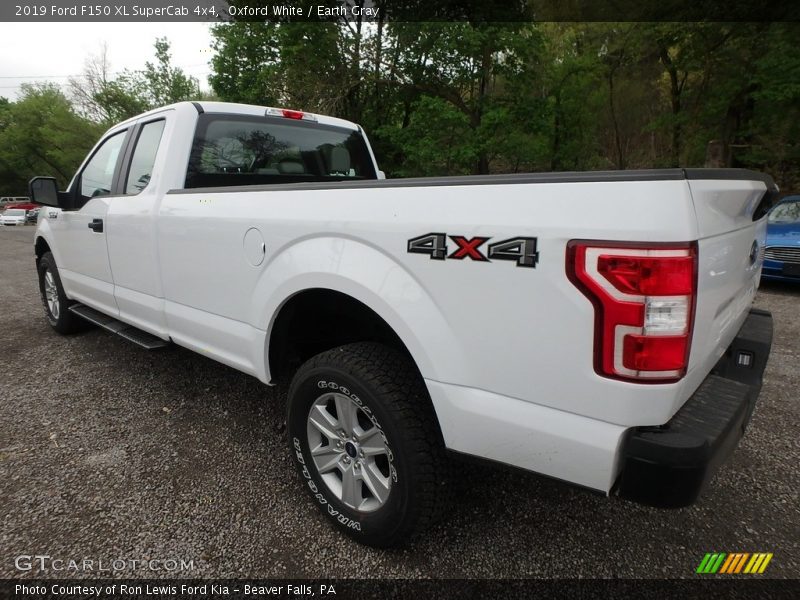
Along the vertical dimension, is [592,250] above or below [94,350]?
above

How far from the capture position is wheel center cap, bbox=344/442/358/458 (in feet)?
6.39

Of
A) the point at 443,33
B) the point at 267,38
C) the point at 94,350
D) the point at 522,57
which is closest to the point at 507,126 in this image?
the point at 522,57

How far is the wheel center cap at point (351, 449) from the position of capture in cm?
195

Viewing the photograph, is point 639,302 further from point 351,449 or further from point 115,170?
point 115,170

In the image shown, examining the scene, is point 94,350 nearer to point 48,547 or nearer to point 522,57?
point 48,547

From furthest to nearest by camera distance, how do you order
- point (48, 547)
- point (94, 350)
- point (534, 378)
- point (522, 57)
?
1. point (522, 57)
2. point (94, 350)
3. point (48, 547)
4. point (534, 378)

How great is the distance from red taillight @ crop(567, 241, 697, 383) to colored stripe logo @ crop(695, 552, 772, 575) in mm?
1150

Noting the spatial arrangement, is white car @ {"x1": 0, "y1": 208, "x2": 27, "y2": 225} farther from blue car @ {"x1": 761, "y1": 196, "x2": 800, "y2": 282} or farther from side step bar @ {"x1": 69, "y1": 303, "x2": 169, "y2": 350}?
blue car @ {"x1": 761, "y1": 196, "x2": 800, "y2": 282}

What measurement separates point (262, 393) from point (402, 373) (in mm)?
1999

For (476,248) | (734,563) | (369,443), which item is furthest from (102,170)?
(734,563)

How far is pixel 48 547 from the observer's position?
1.98 m

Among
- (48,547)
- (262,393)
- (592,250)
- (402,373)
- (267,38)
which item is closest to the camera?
(592,250)
